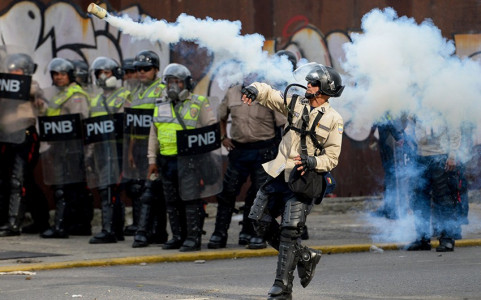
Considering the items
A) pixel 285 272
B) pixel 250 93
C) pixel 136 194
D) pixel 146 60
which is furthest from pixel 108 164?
pixel 285 272

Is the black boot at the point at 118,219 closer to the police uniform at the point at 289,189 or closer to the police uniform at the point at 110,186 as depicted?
the police uniform at the point at 110,186

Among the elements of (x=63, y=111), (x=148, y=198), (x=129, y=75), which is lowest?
(x=148, y=198)

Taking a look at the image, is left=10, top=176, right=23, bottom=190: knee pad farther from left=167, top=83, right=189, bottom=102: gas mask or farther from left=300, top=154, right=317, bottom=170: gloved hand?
left=300, top=154, right=317, bottom=170: gloved hand

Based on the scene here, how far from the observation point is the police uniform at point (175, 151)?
12164 millimetres

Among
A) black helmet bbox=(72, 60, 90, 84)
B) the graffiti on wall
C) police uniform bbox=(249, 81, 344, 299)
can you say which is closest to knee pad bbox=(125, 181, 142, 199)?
black helmet bbox=(72, 60, 90, 84)

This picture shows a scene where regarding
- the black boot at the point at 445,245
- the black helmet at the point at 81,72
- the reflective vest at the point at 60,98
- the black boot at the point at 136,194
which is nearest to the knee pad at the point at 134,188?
the black boot at the point at 136,194

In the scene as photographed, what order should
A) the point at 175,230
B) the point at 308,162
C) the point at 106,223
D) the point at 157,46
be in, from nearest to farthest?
the point at 308,162 → the point at 175,230 → the point at 106,223 → the point at 157,46

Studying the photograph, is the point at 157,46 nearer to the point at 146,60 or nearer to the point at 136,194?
the point at 146,60

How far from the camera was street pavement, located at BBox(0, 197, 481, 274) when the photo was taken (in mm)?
11148

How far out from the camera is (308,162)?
330 inches

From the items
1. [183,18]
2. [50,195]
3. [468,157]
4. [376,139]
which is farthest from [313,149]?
[376,139]

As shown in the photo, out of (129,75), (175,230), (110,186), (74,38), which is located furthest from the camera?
(74,38)

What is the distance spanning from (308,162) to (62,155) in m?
5.68

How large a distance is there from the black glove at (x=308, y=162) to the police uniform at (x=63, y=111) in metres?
5.46
